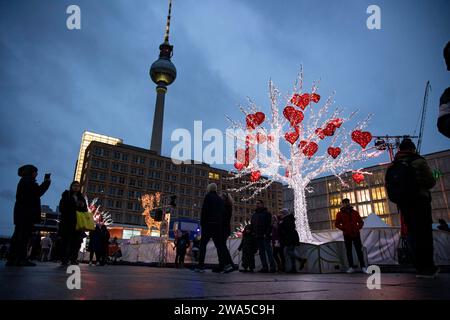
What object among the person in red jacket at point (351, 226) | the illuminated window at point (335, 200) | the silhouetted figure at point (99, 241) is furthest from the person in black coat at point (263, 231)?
the illuminated window at point (335, 200)

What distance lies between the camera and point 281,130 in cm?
1274

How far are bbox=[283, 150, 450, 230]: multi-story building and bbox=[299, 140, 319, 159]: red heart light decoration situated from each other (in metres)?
32.8

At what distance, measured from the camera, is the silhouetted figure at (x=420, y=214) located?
3693mm

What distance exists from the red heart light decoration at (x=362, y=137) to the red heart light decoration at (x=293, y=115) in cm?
256

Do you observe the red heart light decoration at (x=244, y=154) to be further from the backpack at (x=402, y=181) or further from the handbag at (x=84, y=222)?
the backpack at (x=402, y=181)

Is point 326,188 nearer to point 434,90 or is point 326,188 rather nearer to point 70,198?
point 70,198

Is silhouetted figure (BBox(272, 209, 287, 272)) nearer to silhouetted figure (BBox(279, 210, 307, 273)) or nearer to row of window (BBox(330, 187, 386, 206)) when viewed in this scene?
silhouetted figure (BBox(279, 210, 307, 273))

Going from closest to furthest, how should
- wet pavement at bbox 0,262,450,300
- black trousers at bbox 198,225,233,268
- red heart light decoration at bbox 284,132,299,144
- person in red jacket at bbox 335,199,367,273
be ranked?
1. wet pavement at bbox 0,262,450,300
2. black trousers at bbox 198,225,233,268
3. person in red jacket at bbox 335,199,367,273
4. red heart light decoration at bbox 284,132,299,144

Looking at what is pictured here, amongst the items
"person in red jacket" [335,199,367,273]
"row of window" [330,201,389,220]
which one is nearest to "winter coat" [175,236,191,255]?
"person in red jacket" [335,199,367,273]

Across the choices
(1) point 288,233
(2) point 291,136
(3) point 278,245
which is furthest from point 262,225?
(2) point 291,136

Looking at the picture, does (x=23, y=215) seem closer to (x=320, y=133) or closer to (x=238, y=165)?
(x=238, y=165)

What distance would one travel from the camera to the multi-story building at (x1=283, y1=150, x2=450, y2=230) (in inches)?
1679

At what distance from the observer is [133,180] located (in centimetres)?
6334
